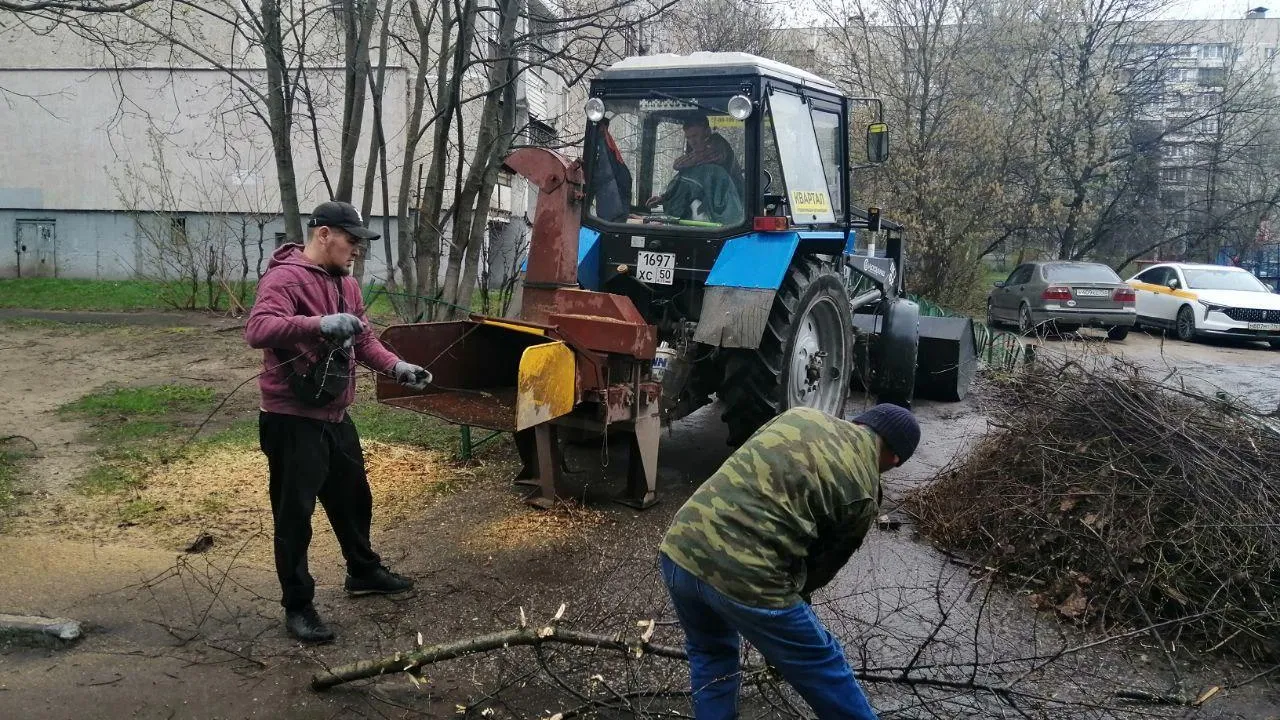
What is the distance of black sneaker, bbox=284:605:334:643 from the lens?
393cm

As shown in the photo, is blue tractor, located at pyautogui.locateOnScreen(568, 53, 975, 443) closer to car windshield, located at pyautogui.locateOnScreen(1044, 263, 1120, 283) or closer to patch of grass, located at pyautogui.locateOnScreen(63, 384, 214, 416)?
patch of grass, located at pyautogui.locateOnScreen(63, 384, 214, 416)

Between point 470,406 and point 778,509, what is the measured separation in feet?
11.1

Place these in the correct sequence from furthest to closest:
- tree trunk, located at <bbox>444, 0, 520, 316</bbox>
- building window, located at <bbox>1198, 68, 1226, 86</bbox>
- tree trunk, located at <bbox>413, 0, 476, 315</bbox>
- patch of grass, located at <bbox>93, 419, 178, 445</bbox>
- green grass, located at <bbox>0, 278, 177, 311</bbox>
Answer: building window, located at <bbox>1198, 68, 1226, 86</bbox>, green grass, located at <bbox>0, 278, 177, 311</bbox>, tree trunk, located at <bbox>444, 0, 520, 316</bbox>, tree trunk, located at <bbox>413, 0, 476, 315</bbox>, patch of grass, located at <bbox>93, 419, 178, 445</bbox>

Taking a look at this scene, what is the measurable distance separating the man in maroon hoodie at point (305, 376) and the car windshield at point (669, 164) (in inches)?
113

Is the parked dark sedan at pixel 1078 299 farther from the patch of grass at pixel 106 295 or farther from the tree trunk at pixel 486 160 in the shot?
the patch of grass at pixel 106 295

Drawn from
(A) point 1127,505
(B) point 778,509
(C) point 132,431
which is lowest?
(C) point 132,431

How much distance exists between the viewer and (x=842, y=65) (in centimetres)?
1988

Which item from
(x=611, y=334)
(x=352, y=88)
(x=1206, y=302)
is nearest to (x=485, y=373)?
(x=611, y=334)

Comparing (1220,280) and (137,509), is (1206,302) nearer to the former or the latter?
(1220,280)

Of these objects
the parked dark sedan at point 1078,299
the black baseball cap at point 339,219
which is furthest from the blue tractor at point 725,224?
the parked dark sedan at point 1078,299

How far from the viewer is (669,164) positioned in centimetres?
664

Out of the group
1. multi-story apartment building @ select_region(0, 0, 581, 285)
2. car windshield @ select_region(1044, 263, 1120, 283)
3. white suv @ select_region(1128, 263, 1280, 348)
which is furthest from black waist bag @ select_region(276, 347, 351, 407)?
white suv @ select_region(1128, 263, 1280, 348)

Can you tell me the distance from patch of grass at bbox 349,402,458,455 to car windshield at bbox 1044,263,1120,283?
12.7 m

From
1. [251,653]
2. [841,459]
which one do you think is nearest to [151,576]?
[251,653]
